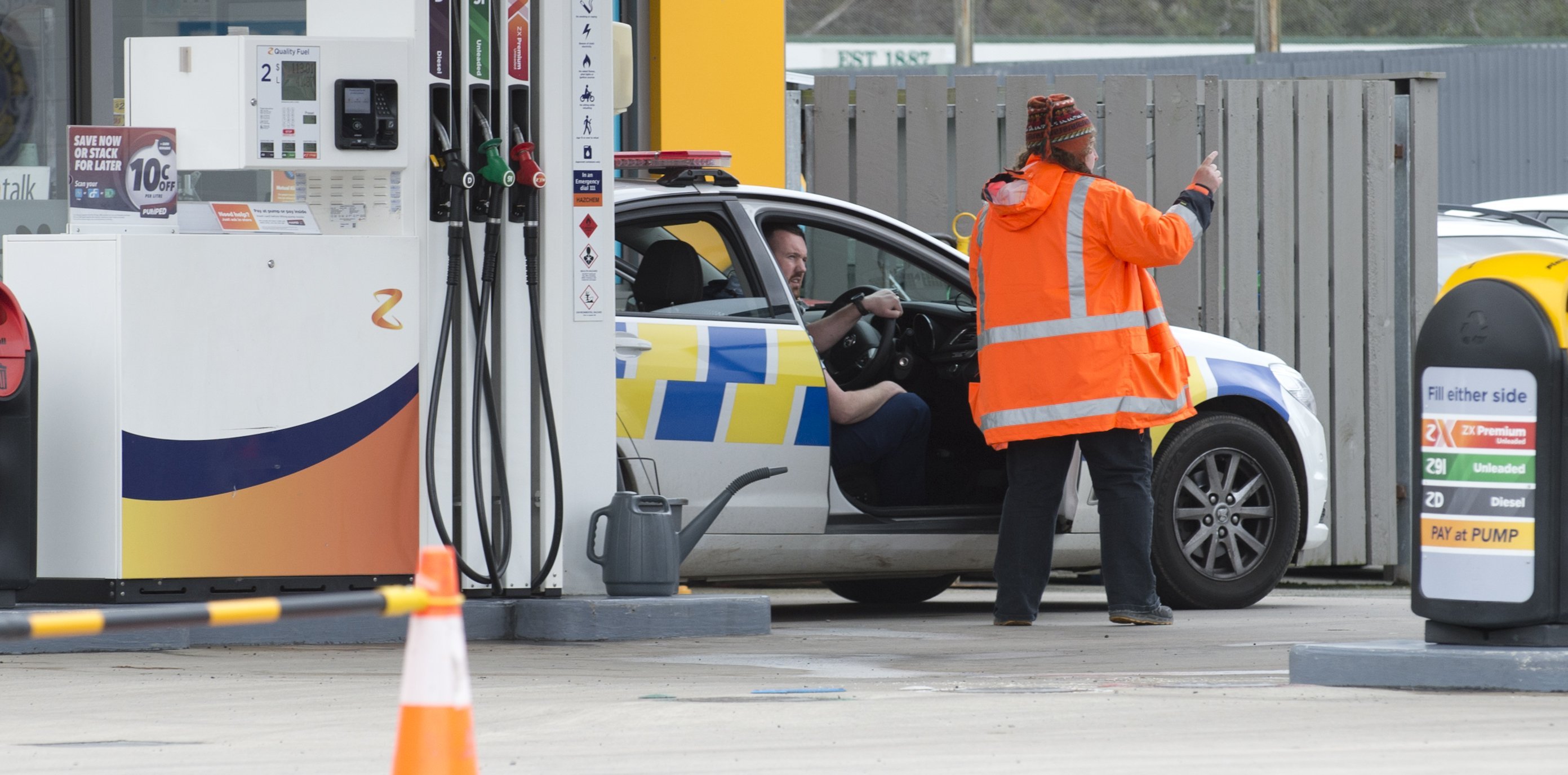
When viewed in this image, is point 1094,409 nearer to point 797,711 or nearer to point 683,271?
point 683,271

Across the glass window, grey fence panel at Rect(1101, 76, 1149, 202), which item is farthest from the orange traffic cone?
grey fence panel at Rect(1101, 76, 1149, 202)

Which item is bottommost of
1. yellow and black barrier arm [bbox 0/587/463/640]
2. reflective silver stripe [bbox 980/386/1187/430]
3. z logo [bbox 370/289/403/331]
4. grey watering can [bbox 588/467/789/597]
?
grey watering can [bbox 588/467/789/597]

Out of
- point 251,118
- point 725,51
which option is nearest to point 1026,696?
point 251,118

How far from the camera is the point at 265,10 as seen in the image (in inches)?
375

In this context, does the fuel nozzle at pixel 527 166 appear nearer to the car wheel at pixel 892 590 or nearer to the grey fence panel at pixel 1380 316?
the car wheel at pixel 892 590

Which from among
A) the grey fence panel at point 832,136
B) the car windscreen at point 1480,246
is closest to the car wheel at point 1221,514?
the grey fence panel at point 832,136

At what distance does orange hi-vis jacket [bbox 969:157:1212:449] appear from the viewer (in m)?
7.67

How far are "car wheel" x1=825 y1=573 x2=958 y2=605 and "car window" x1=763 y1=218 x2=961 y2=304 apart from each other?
1270mm

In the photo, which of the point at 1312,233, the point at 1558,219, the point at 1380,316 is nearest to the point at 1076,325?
the point at 1312,233

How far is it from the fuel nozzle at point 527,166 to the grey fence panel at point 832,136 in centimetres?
333

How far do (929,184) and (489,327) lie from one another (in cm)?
367

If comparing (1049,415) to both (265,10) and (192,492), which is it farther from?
(265,10)

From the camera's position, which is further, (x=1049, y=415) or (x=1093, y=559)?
(x=1093, y=559)

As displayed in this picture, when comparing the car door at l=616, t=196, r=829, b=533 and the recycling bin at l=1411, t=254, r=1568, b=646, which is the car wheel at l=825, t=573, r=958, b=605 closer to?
the car door at l=616, t=196, r=829, b=533
